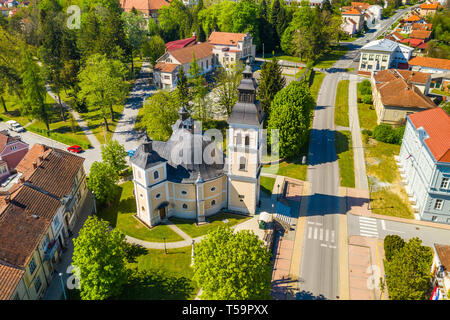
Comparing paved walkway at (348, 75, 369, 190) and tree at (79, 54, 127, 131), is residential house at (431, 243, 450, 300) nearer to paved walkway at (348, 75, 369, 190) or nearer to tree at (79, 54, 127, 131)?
paved walkway at (348, 75, 369, 190)

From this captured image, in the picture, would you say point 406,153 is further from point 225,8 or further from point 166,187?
point 225,8

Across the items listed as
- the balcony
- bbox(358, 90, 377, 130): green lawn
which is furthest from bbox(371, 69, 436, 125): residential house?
the balcony

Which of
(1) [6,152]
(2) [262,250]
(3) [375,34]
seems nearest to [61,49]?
(1) [6,152]

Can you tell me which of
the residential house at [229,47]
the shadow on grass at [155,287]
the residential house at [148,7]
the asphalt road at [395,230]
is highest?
the residential house at [148,7]

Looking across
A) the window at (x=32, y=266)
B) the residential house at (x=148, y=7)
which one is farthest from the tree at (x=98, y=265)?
the residential house at (x=148, y=7)

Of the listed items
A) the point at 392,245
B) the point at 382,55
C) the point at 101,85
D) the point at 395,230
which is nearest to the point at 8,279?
the point at 392,245

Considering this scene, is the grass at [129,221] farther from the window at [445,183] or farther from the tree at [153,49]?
the tree at [153,49]
